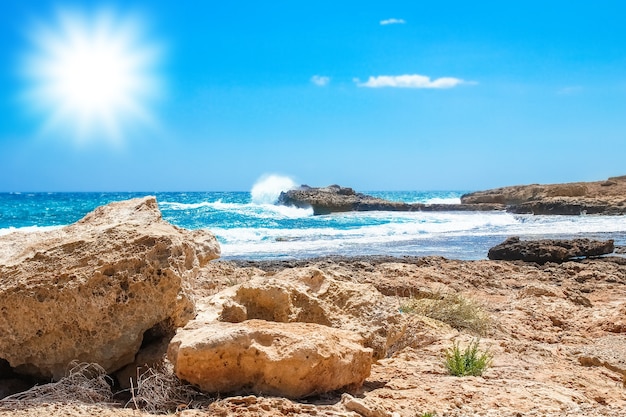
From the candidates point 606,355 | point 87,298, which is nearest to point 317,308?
point 87,298

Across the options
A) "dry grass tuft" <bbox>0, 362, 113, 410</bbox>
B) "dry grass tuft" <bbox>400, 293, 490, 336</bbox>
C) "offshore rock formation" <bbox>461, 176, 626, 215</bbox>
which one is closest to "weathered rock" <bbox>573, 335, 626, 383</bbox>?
"dry grass tuft" <bbox>400, 293, 490, 336</bbox>

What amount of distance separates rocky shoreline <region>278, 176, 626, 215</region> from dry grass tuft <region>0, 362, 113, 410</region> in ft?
128

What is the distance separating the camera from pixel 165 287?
13.4ft

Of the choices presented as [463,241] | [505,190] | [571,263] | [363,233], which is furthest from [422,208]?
[571,263]

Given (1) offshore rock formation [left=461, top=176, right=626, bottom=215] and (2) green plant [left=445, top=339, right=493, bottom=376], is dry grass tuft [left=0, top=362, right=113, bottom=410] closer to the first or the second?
(2) green plant [left=445, top=339, right=493, bottom=376]

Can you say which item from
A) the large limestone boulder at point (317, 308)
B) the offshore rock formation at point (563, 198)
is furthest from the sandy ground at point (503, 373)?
the offshore rock formation at point (563, 198)

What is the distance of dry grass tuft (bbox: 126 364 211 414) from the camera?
3691 mm

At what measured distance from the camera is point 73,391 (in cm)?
386

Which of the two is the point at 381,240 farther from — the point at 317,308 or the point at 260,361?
the point at 260,361

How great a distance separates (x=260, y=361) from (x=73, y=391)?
46.5 inches

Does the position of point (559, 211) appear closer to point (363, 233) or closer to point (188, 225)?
point (363, 233)

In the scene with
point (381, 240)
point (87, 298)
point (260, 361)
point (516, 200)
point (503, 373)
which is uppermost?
point (87, 298)

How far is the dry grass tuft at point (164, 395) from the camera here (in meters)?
3.69

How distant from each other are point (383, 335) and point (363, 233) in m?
21.5
